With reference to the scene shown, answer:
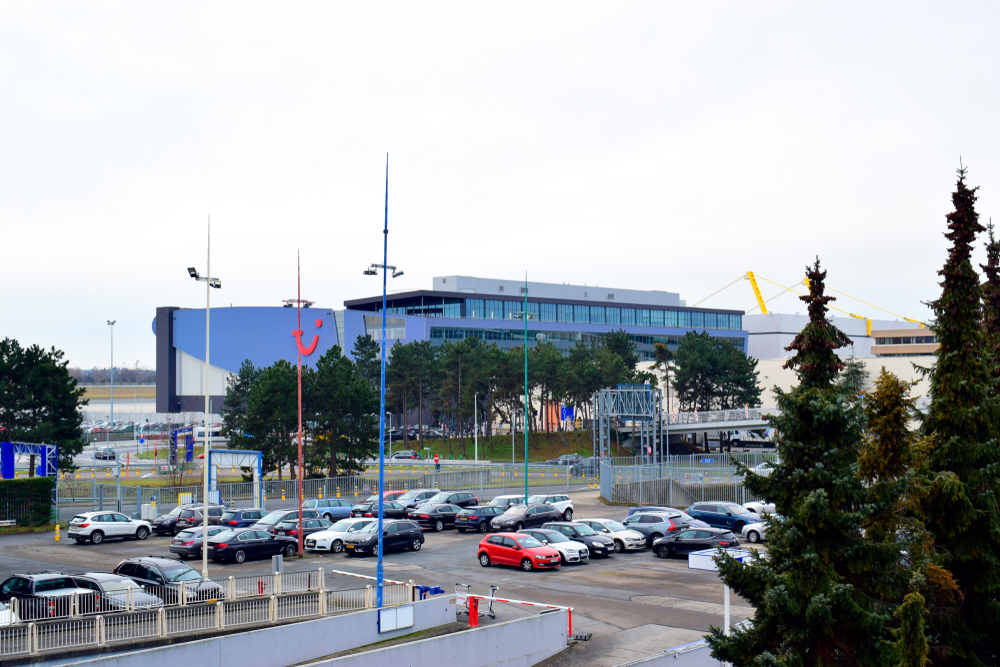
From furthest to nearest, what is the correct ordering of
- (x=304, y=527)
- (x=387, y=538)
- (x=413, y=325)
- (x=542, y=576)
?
(x=413, y=325) → (x=304, y=527) → (x=387, y=538) → (x=542, y=576)

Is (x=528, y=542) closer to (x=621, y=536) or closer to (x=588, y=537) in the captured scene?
(x=588, y=537)

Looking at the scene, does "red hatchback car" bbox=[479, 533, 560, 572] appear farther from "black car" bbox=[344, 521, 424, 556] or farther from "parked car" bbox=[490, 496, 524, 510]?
"parked car" bbox=[490, 496, 524, 510]

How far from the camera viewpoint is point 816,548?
12859 millimetres

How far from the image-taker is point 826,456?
1269 centimetres

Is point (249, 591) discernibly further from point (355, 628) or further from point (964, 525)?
point (964, 525)

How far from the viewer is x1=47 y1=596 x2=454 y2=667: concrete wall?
54.6 ft

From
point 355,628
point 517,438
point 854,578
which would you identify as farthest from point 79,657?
point 517,438

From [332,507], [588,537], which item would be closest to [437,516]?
[332,507]

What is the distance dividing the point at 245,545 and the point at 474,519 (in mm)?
12317

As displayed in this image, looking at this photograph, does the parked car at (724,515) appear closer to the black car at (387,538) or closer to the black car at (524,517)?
the black car at (524,517)

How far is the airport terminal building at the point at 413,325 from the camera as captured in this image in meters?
114

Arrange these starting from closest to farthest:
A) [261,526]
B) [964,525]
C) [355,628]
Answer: [964,525]
[355,628]
[261,526]

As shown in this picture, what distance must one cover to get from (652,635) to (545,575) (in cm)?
864

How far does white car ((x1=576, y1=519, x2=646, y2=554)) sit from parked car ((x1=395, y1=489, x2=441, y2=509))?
481 inches
